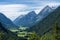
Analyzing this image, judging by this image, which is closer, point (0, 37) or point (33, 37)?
point (33, 37)

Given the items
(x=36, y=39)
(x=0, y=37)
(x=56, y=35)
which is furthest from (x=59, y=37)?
(x=0, y=37)

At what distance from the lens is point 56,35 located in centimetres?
5375

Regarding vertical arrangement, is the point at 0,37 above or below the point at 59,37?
above

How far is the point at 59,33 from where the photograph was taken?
5566 cm

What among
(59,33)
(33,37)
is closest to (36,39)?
(33,37)

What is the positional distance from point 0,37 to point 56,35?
1858 centimetres

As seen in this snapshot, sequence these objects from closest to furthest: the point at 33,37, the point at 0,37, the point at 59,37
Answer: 1. the point at 59,37
2. the point at 33,37
3. the point at 0,37

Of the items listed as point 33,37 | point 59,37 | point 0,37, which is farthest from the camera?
point 0,37

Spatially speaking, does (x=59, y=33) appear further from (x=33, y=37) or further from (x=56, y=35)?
(x=33, y=37)

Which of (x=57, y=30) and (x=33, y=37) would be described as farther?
(x=33, y=37)

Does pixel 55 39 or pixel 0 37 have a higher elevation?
pixel 0 37

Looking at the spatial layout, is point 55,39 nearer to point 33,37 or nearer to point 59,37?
point 59,37

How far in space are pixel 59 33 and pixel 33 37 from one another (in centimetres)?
773

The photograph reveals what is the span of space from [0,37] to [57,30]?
733 inches
